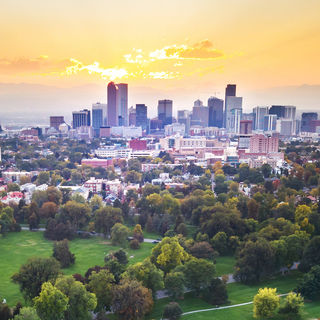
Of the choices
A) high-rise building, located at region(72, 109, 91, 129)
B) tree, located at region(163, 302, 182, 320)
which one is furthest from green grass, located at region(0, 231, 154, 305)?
high-rise building, located at region(72, 109, 91, 129)

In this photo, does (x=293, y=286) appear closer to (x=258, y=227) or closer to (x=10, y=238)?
(x=258, y=227)

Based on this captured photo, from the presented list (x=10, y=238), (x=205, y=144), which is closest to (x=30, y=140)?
(x=205, y=144)

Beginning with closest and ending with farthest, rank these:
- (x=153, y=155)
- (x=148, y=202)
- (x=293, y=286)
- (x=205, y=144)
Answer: (x=293, y=286), (x=148, y=202), (x=153, y=155), (x=205, y=144)

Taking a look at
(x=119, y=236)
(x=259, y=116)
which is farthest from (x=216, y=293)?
(x=259, y=116)

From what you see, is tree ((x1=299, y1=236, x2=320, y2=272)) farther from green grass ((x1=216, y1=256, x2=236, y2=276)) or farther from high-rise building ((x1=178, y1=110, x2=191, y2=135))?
high-rise building ((x1=178, y1=110, x2=191, y2=135))

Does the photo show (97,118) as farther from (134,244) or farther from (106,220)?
(134,244)

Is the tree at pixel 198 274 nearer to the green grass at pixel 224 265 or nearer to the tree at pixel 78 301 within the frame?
the green grass at pixel 224 265
